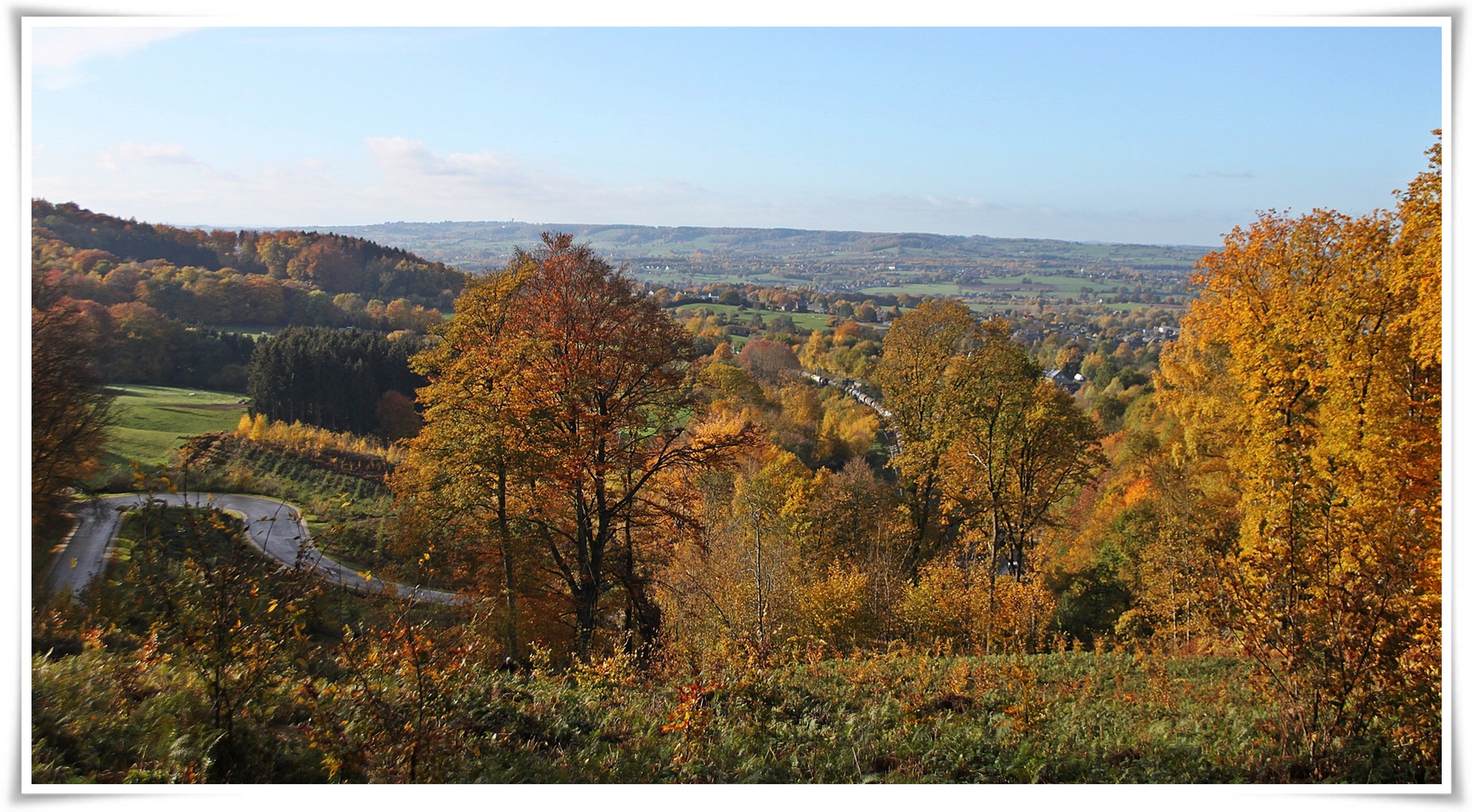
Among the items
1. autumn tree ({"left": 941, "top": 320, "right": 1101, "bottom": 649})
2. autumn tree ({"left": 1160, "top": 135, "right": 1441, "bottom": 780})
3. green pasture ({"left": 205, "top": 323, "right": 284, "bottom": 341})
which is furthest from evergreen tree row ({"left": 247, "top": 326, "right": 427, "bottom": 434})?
autumn tree ({"left": 1160, "top": 135, "right": 1441, "bottom": 780})

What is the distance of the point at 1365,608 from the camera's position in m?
5.16

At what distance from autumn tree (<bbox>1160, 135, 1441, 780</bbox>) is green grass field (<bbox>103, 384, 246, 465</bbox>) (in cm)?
921

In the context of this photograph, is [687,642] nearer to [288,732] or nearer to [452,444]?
[452,444]

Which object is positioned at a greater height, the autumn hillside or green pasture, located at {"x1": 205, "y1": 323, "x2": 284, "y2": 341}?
green pasture, located at {"x1": 205, "y1": 323, "x2": 284, "y2": 341}

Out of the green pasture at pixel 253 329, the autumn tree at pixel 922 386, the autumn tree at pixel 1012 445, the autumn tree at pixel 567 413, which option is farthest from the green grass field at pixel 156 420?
the autumn tree at pixel 922 386

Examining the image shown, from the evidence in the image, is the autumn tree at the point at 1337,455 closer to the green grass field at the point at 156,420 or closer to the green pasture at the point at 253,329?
the green grass field at the point at 156,420

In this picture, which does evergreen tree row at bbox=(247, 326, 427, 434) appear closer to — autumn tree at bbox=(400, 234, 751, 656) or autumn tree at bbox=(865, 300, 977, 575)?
autumn tree at bbox=(400, 234, 751, 656)

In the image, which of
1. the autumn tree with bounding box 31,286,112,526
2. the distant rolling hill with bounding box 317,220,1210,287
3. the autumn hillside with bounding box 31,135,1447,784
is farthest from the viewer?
the distant rolling hill with bounding box 317,220,1210,287

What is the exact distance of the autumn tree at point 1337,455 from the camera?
5.29m

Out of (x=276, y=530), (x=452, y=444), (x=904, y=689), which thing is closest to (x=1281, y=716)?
(x=904, y=689)

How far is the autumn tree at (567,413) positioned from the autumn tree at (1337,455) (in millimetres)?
7512

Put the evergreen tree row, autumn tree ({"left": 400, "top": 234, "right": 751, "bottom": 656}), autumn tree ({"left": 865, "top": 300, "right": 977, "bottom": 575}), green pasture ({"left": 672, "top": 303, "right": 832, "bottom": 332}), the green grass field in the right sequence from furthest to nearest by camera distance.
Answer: green pasture ({"left": 672, "top": 303, "right": 832, "bottom": 332})
the evergreen tree row
autumn tree ({"left": 865, "top": 300, "right": 977, "bottom": 575})
autumn tree ({"left": 400, "top": 234, "right": 751, "bottom": 656})
the green grass field

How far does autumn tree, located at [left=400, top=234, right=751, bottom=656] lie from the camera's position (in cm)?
1076

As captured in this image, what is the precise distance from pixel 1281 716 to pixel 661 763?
482 cm
